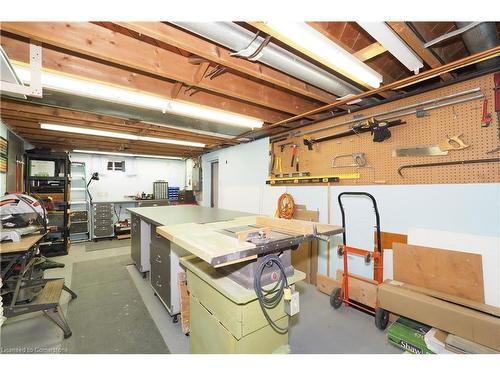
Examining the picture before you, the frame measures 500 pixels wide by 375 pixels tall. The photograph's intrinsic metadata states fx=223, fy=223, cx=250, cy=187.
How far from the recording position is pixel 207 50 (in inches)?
66.9

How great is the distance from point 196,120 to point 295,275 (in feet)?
8.75

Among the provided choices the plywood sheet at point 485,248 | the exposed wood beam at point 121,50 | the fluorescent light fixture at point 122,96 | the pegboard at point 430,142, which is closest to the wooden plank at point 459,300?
the plywood sheet at point 485,248

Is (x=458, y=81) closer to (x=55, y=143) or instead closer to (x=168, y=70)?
(x=168, y=70)

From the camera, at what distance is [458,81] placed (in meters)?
2.01

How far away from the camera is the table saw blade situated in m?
2.15

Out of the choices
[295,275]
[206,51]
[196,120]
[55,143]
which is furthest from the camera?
[55,143]

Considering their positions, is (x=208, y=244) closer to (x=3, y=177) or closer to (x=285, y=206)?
(x=285, y=206)

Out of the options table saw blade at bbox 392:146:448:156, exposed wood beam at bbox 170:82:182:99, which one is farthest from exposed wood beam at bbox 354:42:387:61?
exposed wood beam at bbox 170:82:182:99

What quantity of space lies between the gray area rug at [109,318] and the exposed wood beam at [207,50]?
247 centimetres

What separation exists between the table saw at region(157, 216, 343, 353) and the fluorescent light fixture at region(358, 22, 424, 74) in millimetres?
1279

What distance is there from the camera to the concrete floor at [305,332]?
199 cm

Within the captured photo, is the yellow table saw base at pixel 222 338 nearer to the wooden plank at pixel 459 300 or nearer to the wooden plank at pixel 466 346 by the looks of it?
the wooden plank at pixel 466 346
